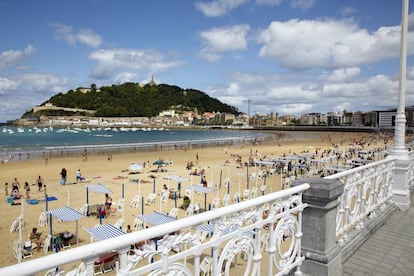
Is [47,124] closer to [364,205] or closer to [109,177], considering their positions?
[109,177]

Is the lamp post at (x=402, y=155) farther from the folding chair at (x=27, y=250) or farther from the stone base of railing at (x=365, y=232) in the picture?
the folding chair at (x=27, y=250)

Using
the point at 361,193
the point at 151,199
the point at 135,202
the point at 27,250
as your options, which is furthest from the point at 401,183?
the point at 135,202

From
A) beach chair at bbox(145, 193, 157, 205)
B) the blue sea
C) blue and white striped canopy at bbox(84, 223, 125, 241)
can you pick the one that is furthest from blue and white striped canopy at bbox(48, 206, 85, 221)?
the blue sea

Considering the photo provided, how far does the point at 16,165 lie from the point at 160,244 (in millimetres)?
34778

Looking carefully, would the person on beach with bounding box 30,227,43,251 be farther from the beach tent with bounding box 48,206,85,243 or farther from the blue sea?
the blue sea

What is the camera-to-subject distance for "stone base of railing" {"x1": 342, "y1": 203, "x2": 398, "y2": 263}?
4.36m

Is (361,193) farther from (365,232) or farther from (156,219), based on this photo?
(156,219)

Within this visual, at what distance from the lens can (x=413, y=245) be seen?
188 inches

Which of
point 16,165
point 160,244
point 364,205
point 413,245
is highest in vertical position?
point 160,244

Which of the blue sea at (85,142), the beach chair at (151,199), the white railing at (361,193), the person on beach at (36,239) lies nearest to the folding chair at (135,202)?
the beach chair at (151,199)

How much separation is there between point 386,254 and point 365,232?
545 mm

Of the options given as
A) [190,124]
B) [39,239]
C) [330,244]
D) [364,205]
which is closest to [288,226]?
[330,244]

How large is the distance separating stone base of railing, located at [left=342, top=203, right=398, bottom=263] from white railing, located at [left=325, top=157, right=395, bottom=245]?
96mm

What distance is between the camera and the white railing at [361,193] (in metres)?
4.34
